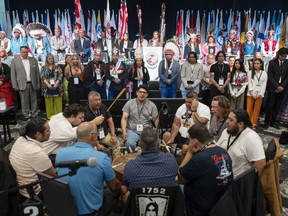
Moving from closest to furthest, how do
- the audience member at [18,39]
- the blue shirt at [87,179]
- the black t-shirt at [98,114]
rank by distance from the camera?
the blue shirt at [87,179]
the black t-shirt at [98,114]
the audience member at [18,39]

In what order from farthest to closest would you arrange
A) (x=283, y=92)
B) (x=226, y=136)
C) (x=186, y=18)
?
(x=186, y=18) < (x=283, y=92) < (x=226, y=136)

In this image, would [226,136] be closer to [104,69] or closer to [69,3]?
[104,69]

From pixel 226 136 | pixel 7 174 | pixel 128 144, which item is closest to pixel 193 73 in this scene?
pixel 128 144

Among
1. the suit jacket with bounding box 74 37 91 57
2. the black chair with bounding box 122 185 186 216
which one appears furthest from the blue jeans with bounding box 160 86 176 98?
the black chair with bounding box 122 185 186 216

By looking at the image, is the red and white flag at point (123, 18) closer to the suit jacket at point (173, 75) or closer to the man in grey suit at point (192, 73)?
the suit jacket at point (173, 75)

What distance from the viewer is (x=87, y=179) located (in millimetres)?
2266

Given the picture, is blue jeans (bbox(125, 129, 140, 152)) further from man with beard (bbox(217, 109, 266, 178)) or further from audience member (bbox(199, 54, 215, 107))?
audience member (bbox(199, 54, 215, 107))

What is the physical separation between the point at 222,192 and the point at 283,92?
4343mm

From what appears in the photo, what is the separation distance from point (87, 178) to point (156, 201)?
54 cm

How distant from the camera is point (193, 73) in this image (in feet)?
20.7

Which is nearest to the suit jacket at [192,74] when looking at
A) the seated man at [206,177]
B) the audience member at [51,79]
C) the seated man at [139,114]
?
the seated man at [139,114]

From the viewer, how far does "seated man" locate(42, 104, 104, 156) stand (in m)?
3.33

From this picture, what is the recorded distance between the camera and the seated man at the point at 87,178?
7.41ft

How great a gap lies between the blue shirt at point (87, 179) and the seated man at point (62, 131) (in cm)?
97
